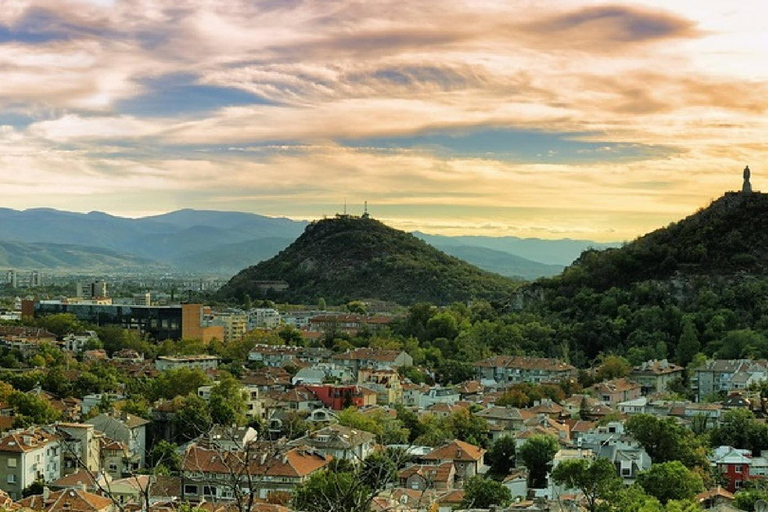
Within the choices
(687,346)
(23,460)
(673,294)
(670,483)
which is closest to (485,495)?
(670,483)

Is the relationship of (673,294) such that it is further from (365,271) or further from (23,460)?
(365,271)

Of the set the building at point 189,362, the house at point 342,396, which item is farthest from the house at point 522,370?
the building at point 189,362

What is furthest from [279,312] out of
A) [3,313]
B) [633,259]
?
[633,259]

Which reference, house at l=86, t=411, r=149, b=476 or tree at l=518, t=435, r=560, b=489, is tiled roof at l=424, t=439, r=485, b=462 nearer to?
tree at l=518, t=435, r=560, b=489

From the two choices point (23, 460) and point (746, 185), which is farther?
point (746, 185)

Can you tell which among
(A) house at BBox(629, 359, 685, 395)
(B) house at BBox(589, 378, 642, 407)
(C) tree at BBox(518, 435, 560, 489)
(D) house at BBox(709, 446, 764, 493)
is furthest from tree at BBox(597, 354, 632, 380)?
(C) tree at BBox(518, 435, 560, 489)

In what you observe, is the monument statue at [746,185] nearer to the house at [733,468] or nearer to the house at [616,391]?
the house at [616,391]

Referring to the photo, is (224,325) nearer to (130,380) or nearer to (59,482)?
(130,380)

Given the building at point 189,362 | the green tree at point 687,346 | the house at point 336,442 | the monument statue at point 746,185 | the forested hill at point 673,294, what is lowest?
the house at point 336,442
